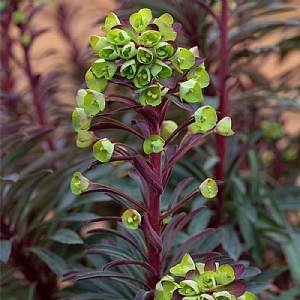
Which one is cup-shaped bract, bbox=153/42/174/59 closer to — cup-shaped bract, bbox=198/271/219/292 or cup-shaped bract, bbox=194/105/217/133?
cup-shaped bract, bbox=194/105/217/133

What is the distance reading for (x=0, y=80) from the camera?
3.55 feet

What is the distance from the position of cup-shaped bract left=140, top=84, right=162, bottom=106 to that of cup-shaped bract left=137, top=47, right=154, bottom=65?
3 cm

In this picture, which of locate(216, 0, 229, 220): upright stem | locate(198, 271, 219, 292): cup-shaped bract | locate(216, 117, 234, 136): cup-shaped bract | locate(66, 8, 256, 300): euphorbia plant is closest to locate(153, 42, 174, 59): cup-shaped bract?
locate(66, 8, 256, 300): euphorbia plant

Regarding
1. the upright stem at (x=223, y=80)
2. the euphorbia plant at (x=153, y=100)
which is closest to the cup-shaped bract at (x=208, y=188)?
the euphorbia plant at (x=153, y=100)

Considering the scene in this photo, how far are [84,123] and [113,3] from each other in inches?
38.9

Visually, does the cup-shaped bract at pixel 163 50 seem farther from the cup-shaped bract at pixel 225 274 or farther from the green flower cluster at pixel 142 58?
the cup-shaped bract at pixel 225 274

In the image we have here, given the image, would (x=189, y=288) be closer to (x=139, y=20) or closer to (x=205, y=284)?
(x=205, y=284)

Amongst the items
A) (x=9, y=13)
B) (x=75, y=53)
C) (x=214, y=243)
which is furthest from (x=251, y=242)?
(x=75, y=53)

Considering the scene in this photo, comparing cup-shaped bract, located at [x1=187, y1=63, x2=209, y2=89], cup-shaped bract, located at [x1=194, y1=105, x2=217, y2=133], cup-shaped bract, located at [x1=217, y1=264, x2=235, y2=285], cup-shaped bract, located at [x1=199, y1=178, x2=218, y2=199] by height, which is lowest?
cup-shaped bract, located at [x1=217, y1=264, x2=235, y2=285]

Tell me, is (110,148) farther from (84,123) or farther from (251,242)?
(251,242)

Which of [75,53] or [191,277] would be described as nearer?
[191,277]

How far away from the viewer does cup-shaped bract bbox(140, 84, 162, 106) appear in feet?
1.39

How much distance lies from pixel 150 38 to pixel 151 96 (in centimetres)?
5

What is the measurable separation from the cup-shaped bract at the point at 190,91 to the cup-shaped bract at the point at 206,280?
16 cm
